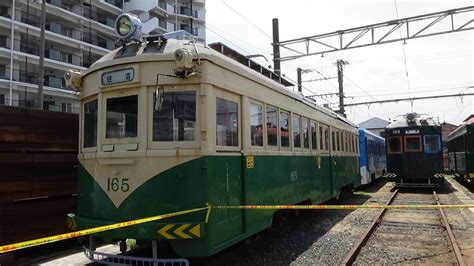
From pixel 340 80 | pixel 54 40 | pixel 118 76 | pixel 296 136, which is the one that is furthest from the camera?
pixel 54 40

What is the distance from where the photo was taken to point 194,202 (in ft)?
16.1

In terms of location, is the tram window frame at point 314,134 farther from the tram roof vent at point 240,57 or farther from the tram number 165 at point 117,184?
the tram number 165 at point 117,184

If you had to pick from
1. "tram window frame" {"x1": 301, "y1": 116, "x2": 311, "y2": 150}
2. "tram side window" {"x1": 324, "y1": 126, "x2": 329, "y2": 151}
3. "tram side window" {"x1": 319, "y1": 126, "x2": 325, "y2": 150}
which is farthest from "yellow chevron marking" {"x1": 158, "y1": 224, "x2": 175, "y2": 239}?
"tram side window" {"x1": 324, "y1": 126, "x2": 329, "y2": 151}

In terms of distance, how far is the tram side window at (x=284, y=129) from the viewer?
731 centimetres

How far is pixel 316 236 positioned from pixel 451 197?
9884 millimetres

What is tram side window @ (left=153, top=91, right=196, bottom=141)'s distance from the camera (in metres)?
5.07

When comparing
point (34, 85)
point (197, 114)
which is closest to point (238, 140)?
point (197, 114)

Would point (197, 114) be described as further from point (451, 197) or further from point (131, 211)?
point (451, 197)

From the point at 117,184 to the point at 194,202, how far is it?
3.50 ft

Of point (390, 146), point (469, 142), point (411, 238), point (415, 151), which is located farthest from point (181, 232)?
Result: point (390, 146)

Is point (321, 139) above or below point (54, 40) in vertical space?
below

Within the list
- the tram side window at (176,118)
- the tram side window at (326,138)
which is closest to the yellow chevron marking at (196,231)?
the tram side window at (176,118)

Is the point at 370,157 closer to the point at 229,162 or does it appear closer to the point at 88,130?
the point at 229,162

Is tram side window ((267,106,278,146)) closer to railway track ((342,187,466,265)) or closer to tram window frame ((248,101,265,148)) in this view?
tram window frame ((248,101,265,148))
